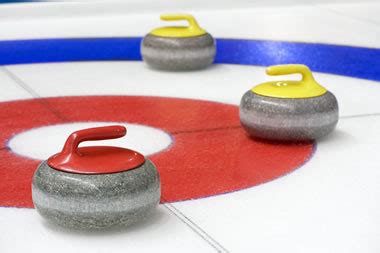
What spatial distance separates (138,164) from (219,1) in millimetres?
5069

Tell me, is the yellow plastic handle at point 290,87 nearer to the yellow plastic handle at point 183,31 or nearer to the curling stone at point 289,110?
the curling stone at point 289,110

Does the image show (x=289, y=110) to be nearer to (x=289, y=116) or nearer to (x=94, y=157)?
(x=289, y=116)

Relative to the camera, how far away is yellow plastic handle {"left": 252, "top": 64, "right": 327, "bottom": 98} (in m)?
3.07

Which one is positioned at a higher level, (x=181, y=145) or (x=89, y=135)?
(x=89, y=135)

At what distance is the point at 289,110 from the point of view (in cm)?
303

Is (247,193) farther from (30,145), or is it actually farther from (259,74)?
(259,74)

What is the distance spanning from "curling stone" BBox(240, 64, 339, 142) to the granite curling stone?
2.98ft

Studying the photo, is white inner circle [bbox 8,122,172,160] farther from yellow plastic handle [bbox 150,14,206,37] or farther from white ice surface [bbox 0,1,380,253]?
yellow plastic handle [bbox 150,14,206,37]

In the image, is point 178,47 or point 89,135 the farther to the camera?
point 178,47

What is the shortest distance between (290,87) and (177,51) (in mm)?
1434

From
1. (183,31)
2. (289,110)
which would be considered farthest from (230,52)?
(289,110)

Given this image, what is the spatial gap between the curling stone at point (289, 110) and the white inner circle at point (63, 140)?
344mm

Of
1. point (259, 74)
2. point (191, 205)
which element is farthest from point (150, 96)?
point (191, 205)

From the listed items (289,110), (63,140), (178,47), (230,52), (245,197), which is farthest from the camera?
(230,52)
